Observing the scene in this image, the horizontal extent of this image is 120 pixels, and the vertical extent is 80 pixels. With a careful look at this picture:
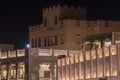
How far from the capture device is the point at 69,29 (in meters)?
133

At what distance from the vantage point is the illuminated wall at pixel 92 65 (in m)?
70.7

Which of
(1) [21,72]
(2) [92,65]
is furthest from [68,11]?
(2) [92,65]

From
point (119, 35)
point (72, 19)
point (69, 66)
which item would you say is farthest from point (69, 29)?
point (69, 66)

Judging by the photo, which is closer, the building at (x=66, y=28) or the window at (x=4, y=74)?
the window at (x=4, y=74)

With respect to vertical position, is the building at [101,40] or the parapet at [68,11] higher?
the parapet at [68,11]

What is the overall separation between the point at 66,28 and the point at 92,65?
57.9 meters

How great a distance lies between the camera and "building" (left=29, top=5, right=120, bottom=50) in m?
133

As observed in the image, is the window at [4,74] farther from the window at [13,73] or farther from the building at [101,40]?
the building at [101,40]

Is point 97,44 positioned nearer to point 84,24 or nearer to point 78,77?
point 84,24

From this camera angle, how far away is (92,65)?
7600cm

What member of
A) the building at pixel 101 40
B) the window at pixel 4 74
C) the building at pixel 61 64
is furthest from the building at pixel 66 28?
the building at pixel 61 64

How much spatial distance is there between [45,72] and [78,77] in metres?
20.0

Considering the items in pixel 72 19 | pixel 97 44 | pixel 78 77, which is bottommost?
pixel 78 77

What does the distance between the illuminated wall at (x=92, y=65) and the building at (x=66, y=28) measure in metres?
44.2
